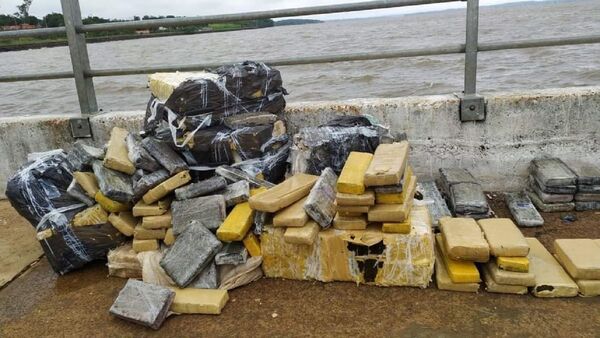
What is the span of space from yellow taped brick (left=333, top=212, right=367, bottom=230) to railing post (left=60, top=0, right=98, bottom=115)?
2697 millimetres

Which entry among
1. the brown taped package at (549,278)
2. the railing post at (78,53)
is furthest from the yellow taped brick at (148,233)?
the brown taped package at (549,278)

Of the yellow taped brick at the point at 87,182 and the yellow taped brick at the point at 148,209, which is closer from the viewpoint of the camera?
the yellow taped brick at the point at 148,209

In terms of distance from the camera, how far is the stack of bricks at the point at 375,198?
8.79ft

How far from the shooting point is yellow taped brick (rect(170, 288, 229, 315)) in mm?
2656

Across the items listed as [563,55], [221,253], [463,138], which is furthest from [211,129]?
[563,55]

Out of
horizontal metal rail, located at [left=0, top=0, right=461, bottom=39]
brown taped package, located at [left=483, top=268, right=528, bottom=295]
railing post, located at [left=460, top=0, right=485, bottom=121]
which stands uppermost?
horizontal metal rail, located at [left=0, top=0, right=461, bottom=39]

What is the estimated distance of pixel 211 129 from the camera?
138 inches

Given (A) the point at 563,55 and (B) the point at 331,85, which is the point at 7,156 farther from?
(A) the point at 563,55

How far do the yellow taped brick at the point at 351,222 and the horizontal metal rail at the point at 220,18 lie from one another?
178 cm

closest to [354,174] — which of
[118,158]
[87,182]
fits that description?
[118,158]

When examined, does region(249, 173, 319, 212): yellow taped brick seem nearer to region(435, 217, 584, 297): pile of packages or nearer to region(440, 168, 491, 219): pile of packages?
region(435, 217, 584, 297): pile of packages

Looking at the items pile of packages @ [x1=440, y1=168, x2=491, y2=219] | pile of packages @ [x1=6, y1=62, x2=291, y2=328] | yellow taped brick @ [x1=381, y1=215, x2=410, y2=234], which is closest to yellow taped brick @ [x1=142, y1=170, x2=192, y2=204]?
pile of packages @ [x1=6, y1=62, x2=291, y2=328]

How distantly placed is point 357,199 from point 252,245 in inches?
29.7

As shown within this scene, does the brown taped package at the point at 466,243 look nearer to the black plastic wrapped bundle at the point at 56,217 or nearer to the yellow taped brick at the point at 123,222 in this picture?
the yellow taped brick at the point at 123,222
